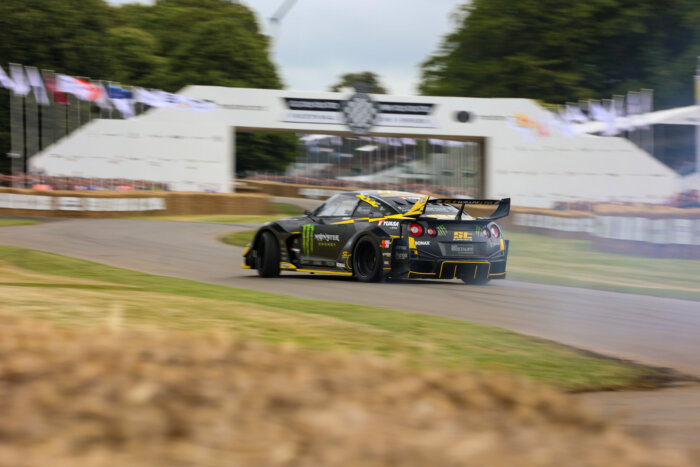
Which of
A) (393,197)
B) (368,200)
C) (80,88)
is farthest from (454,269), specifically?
(80,88)

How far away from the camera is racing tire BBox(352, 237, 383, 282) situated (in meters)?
12.3

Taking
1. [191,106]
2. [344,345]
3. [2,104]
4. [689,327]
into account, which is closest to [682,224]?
[689,327]

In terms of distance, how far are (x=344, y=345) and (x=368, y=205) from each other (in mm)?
6555

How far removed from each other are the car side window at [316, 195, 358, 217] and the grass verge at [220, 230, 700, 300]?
10.3ft

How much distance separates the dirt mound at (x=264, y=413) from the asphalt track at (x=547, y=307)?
61cm

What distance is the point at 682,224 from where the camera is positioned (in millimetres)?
19391

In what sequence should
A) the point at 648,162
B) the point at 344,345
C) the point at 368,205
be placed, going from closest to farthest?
the point at 344,345 < the point at 368,205 < the point at 648,162

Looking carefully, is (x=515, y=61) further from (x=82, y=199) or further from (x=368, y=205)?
(x=368, y=205)

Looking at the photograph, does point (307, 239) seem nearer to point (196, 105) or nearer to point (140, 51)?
point (196, 105)

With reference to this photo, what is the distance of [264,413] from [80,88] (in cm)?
3743

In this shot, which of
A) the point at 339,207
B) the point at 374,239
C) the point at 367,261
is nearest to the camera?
the point at 374,239

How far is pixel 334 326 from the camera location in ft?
24.2

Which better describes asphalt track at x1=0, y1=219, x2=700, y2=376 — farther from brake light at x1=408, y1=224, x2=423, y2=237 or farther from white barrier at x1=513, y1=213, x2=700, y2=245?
white barrier at x1=513, y1=213, x2=700, y2=245

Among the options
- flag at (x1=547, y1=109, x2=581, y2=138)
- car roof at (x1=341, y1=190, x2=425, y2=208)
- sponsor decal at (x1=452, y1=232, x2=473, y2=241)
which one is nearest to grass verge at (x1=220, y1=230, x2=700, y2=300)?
sponsor decal at (x1=452, y1=232, x2=473, y2=241)
